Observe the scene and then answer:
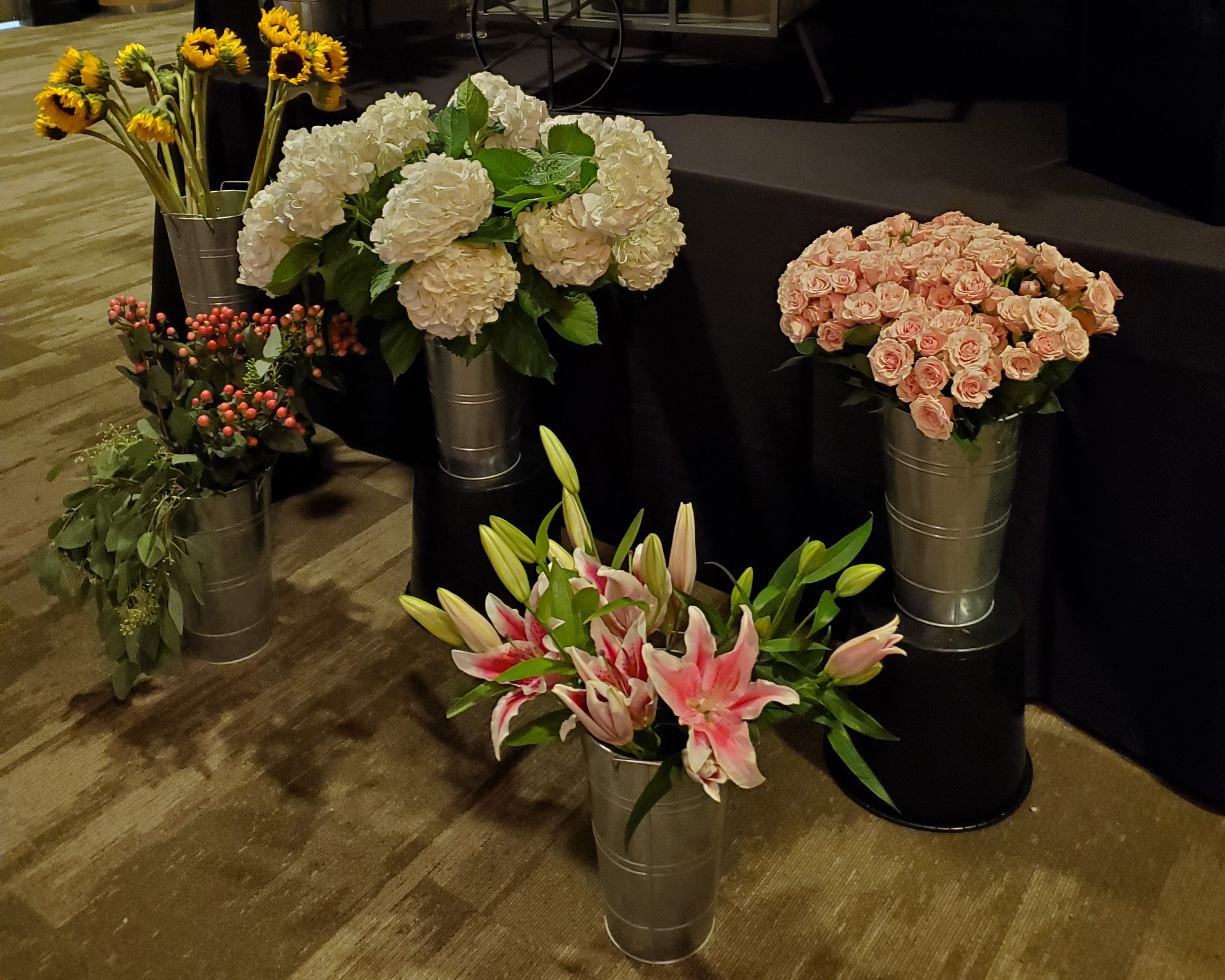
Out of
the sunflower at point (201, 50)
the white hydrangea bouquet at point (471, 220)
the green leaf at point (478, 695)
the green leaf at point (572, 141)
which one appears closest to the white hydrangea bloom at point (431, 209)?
the white hydrangea bouquet at point (471, 220)

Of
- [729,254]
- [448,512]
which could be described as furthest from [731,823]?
[729,254]

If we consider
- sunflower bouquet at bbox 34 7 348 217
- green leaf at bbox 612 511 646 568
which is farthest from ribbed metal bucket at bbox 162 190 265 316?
green leaf at bbox 612 511 646 568

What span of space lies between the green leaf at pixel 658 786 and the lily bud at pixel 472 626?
186mm

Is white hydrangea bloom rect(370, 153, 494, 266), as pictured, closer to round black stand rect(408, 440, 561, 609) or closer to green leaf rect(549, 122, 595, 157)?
green leaf rect(549, 122, 595, 157)

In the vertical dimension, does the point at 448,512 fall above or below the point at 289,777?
above

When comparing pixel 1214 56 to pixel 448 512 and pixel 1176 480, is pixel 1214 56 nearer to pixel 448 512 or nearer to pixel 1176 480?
pixel 1176 480

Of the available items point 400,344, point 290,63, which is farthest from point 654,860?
point 290,63

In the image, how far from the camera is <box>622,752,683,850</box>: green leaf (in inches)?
38.8

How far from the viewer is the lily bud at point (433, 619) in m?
1.05

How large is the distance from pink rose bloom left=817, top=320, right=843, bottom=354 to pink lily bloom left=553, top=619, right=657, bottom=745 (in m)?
0.34

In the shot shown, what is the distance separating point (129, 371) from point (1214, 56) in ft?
4.49

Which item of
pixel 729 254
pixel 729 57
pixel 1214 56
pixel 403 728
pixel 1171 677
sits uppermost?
pixel 1214 56

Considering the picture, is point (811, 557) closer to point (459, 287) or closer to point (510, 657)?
point (510, 657)

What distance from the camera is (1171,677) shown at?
129cm
